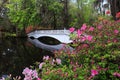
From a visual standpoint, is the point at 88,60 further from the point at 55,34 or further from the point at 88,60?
the point at 55,34

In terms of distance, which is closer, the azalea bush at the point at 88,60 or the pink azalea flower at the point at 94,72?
the pink azalea flower at the point at 94,72

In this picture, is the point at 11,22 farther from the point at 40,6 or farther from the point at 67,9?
the point at 67,9

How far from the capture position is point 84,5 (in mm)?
46531

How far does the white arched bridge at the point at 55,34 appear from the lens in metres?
34.7

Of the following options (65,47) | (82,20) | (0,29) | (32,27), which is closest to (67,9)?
(82,20)

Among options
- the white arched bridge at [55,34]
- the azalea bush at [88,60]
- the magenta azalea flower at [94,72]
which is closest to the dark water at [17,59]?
the white arched bridge at [55,34]

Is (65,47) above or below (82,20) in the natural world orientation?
above

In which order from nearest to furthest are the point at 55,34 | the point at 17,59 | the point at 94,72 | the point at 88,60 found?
1. the point at 94,72
2. the point at 88,60
3. the point at 17,59
4. the point at 55,34

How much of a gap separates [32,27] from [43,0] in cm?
690

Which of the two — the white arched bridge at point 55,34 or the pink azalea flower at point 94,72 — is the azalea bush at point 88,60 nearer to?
the pink azalea flower at point 94,72

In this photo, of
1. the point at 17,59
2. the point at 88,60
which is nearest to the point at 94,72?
the point at 88,60

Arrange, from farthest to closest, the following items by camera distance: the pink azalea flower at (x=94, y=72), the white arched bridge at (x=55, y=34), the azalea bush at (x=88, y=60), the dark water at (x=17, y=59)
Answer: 1. the white arched bridge at (x=55, y=34)
2. the dark water at (x=17, y=59)
3. the azalea bush at (x=88, y=60)
4. the pink azalea flower at (x=94, y=72)

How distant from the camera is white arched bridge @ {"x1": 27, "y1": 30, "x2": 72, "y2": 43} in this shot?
34.7 meters

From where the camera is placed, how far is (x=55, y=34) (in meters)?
37.9
